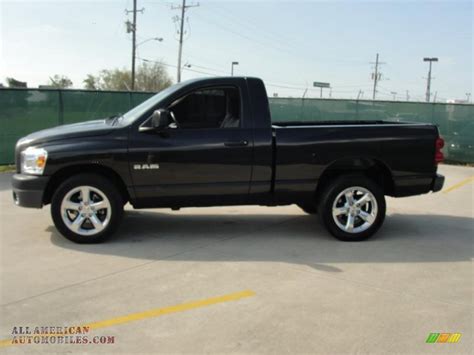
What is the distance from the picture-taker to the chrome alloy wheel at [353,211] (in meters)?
5.98

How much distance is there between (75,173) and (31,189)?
52 centimetres

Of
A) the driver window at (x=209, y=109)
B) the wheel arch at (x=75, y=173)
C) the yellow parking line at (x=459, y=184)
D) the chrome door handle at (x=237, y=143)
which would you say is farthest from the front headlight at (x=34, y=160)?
the yellow parking line at (x=459, y=184)

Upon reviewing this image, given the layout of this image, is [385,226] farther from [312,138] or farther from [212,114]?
[212,114]

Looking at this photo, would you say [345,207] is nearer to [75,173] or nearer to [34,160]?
[75,173]

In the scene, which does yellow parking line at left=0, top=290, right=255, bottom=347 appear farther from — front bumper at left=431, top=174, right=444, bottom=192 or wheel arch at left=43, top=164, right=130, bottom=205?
front bumper at left=431, top=174, right=444, bottom=192

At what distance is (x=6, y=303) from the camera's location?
13.2 ft

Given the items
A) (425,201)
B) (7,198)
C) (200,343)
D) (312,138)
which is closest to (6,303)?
(200,343)

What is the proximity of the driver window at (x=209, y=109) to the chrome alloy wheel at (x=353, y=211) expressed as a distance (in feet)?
5.47

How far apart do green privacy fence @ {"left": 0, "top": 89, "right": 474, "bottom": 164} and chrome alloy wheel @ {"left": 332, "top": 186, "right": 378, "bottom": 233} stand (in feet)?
29.3

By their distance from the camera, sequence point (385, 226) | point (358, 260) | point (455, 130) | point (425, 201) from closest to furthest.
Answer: point (358, 260), point (385, 226), point (425, 201), point (455, 130)

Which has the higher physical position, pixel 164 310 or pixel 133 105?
pixel 133 105

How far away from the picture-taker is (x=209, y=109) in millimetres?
5785

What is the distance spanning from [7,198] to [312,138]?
5.49 m

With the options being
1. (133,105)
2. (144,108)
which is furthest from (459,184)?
(133,105)
